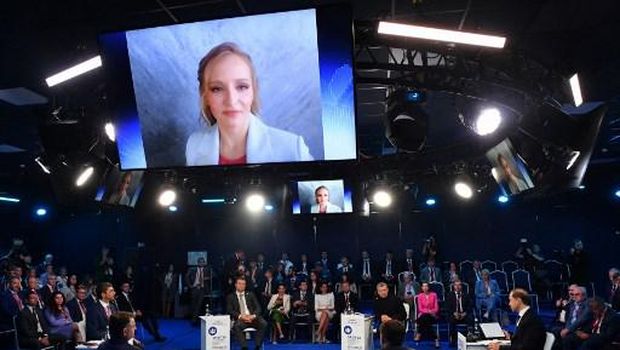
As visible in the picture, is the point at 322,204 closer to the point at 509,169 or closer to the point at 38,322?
the point at 509,169

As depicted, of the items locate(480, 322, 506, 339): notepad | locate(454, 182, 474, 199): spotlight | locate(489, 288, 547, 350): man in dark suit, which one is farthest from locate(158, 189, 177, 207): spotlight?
locate(489, 288, 547, 350): man in dark suit

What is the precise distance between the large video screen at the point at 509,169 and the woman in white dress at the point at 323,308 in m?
4.61

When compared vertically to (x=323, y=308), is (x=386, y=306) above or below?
above

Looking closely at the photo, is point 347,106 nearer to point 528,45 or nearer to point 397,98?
point 397,98

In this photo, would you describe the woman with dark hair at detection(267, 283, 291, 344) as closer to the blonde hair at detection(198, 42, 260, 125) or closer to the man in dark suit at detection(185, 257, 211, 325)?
the man in dark suit at detection(185, 257, 211, 325)

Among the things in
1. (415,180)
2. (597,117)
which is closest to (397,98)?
(597,117)

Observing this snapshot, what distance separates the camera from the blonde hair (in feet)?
14.2

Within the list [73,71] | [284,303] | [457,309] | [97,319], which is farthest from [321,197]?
[73,71]

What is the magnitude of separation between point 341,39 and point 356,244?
14.9 meters

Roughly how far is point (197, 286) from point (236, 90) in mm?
11561

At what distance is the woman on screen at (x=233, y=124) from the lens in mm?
4406

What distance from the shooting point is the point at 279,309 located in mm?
11133

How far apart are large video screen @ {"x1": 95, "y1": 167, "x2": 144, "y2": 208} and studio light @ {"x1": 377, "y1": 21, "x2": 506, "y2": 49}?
4.90 m

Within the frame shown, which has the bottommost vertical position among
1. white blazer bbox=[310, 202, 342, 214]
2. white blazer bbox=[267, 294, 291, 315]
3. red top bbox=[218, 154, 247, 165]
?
white blazer bbox=[267, 294, 291, 315]
